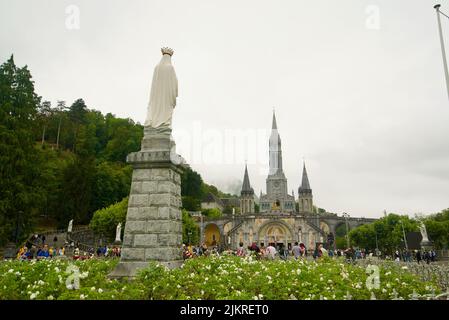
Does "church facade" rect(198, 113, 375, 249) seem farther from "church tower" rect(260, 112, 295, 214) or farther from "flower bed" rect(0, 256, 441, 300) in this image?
"flower bed" rect(0, 256, 441, 300)

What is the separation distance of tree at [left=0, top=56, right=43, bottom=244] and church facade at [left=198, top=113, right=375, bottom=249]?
4377cm

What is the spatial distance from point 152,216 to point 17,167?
65.3ft

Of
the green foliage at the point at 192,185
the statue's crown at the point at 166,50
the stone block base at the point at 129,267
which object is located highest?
the green foliage at the point at 192,185

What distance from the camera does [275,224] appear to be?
220 ft

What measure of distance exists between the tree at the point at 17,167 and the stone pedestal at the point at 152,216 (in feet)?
55.6

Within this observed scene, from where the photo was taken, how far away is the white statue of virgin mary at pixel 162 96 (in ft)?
29.2

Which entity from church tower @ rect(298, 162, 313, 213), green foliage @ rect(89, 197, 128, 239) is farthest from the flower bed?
A: church tower @ rect(298, 162, 313, 213)

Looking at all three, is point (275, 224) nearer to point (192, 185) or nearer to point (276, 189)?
point (276, 189)

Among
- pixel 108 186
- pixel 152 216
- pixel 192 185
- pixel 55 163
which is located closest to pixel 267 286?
pixel 152 216

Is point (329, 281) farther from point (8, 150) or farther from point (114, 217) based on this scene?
point (114, 217)

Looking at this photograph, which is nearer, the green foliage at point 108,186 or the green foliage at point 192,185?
the green foliage at point 108,186

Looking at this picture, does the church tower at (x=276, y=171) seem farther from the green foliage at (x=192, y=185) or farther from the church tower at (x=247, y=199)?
the green foliage at (x=192, y=185)

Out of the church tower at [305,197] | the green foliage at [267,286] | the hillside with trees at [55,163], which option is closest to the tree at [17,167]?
the hillside with trees at [55,163]

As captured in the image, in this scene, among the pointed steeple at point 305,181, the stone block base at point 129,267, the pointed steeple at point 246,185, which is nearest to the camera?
the stone block base at point 129,267
